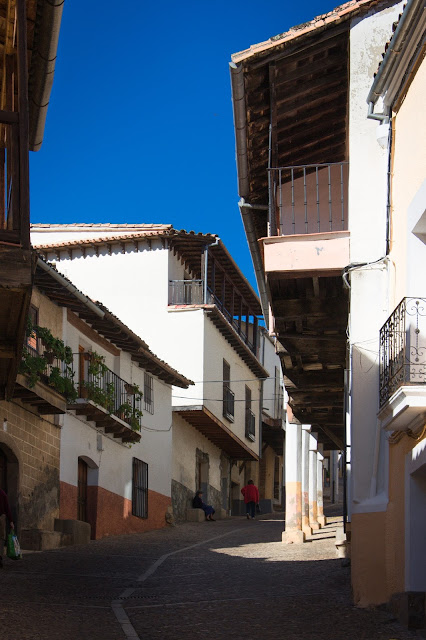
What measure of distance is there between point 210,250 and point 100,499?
10.6 m

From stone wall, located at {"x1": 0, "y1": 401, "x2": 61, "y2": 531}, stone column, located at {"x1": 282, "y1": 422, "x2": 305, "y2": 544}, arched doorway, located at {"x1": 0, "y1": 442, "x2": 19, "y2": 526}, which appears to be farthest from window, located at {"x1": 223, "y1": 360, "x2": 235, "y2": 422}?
arched doorway, located at {"x1": 0, "y1": 442, "x2": 19, "y2": 526}

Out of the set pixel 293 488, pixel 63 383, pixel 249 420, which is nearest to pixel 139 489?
pixel 293 488

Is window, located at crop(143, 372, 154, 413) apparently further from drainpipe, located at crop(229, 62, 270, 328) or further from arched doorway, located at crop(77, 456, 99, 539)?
drainpipe, located at crop(229, 62, 270, 328)

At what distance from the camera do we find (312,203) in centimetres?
1528

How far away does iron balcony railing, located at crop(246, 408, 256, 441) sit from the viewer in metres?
39.9

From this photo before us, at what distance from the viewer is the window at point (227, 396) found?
35875 mm

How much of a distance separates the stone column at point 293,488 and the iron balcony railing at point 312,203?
8.66 meters

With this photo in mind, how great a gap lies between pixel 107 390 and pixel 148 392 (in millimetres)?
5350

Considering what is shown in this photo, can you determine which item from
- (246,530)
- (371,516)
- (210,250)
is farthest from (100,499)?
(371,516)

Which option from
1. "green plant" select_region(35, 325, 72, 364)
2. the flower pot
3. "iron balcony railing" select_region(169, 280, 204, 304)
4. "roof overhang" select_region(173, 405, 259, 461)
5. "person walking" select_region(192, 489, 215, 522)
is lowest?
"person walking" select_region(192, 489, 215, 522)

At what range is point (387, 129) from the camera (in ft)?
41.1

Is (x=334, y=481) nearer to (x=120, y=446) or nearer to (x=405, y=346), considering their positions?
(x=120, y=446)

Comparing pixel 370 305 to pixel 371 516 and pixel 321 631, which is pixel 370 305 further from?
pixel 321 631

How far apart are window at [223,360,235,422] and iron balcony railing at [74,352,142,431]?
809cm
